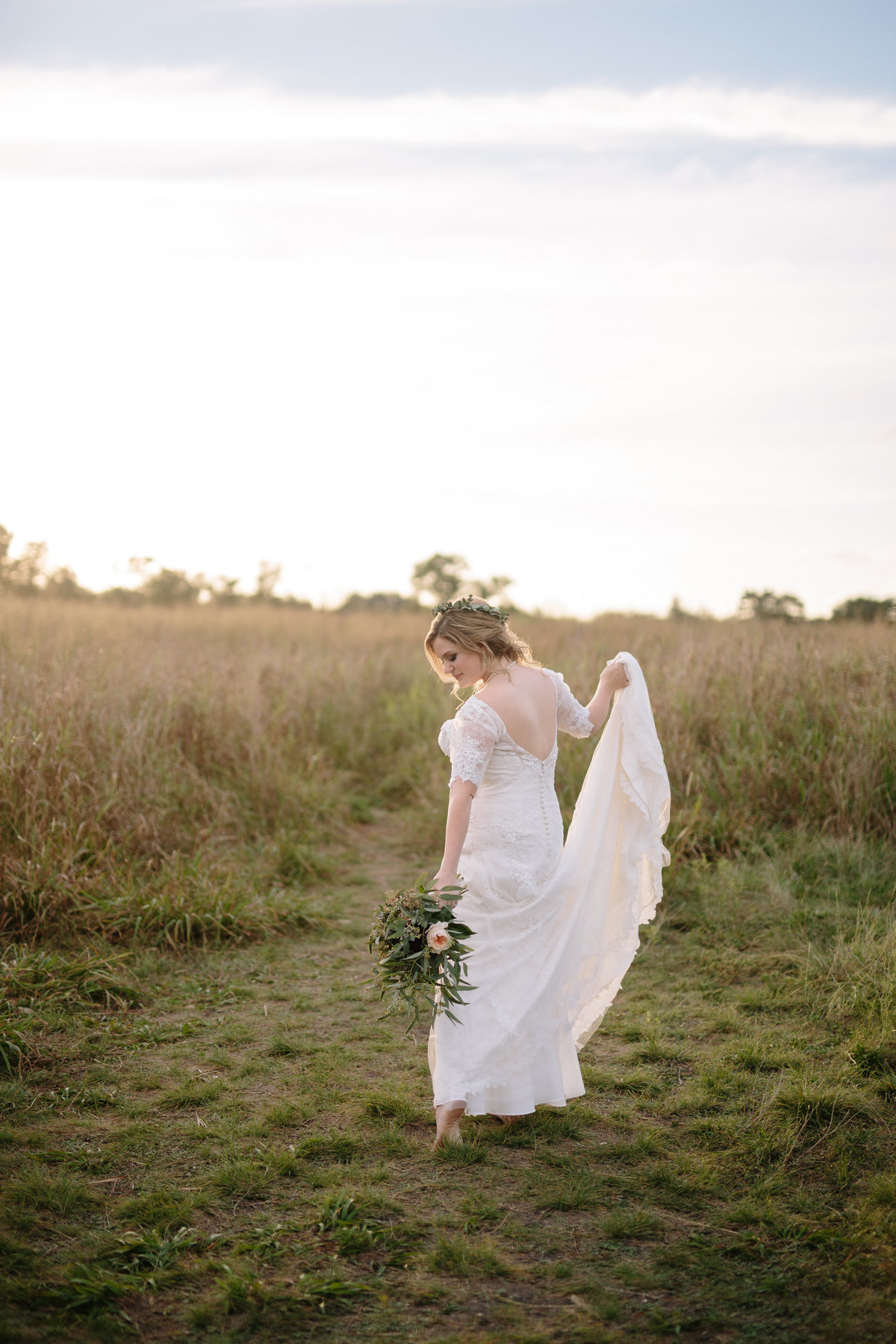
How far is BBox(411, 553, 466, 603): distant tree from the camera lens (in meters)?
22.9

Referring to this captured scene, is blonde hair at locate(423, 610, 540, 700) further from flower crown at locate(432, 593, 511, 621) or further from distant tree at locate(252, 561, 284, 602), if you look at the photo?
distant tree at locate(252, 561, 284, 602)

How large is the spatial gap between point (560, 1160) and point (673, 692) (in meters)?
4.83

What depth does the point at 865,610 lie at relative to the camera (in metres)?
10.1

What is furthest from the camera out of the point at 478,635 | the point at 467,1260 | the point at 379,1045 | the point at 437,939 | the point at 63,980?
the point at 63,980

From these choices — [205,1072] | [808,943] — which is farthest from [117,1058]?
[808,943]

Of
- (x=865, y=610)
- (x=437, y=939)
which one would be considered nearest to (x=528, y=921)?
(x=437, y=939)

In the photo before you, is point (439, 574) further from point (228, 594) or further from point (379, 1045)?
point (379, 1045)

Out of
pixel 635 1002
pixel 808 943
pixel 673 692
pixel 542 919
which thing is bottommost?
pixel 635 1002

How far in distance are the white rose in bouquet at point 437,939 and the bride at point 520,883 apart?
0.49ft

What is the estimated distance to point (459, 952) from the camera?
→ 10.8 ft

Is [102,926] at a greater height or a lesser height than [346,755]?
lesser

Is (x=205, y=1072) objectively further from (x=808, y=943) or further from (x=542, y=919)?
(x=808, y=943)

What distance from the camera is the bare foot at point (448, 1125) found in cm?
344

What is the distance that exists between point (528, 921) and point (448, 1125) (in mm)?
796
